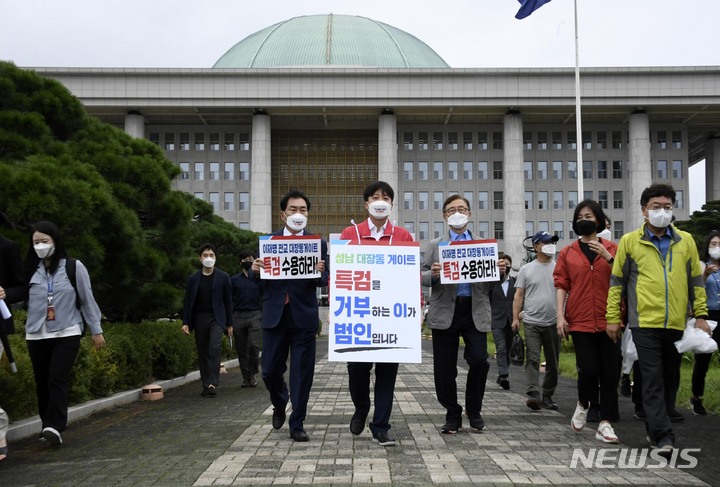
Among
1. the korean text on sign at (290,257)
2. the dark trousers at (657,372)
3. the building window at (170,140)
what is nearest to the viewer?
the dark trousers at (657,372)

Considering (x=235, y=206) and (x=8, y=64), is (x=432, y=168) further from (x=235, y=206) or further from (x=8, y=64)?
(x=8, y=64)

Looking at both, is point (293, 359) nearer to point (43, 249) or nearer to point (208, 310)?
point (43, 249)

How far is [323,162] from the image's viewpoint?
8231cm

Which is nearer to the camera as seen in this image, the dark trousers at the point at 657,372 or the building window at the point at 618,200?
the dark trousers at the point at 657,372

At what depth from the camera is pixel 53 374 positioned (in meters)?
6.85

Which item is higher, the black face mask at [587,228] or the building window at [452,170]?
the building window at [452,170]

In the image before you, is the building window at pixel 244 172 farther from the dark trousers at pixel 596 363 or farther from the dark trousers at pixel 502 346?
the dark trousers at pixel 596 363

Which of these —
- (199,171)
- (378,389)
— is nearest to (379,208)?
(378,389)

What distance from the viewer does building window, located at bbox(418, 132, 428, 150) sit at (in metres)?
81.4

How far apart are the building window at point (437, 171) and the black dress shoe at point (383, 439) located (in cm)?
7573

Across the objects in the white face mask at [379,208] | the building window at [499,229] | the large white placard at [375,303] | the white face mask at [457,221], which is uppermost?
the building window at [499,229]

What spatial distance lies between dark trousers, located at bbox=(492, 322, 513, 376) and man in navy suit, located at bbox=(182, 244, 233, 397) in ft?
14.0

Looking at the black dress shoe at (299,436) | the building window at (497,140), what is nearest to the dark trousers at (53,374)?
the black dress shoe at (299,436)

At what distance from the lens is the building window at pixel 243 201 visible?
79.1m
